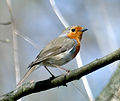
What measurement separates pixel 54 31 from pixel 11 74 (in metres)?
1.07

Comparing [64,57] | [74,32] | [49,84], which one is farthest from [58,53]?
[49,84]

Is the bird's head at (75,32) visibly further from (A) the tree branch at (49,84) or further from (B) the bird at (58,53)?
(A) the tree branch at (49,84)

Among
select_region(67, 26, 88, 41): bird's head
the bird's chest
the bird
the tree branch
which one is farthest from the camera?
select_region(67, 26, 88, 41): bird's head

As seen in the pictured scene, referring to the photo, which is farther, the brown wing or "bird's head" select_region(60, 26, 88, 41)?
"bird's head" select_region(60, 26, 88, 41)

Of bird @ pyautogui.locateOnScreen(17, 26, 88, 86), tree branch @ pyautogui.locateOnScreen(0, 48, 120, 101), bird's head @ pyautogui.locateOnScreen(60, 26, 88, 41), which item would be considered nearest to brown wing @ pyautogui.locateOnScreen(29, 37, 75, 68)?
bird @ pyautogui.locateOnScreen(17, 26, 88, 86)

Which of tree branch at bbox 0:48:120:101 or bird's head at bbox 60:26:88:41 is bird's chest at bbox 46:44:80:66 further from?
tree branch at bbox 0:48:120:101

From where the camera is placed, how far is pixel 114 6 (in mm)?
5250

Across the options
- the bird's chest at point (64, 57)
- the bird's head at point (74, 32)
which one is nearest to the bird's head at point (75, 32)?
the bird's head at point (74, 32)

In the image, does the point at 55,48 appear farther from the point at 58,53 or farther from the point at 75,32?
the point at 75,32

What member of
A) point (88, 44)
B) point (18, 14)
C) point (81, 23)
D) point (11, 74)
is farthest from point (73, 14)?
point (11, 74)

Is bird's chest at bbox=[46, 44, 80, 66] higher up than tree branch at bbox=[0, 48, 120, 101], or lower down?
lower down

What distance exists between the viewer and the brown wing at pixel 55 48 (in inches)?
135

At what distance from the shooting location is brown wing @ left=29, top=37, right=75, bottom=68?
11.3 feet

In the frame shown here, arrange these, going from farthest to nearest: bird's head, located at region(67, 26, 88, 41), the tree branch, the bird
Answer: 1. bird's head, located at region(67, 26, 88, 41)
2. the bird
3. the tree branch
